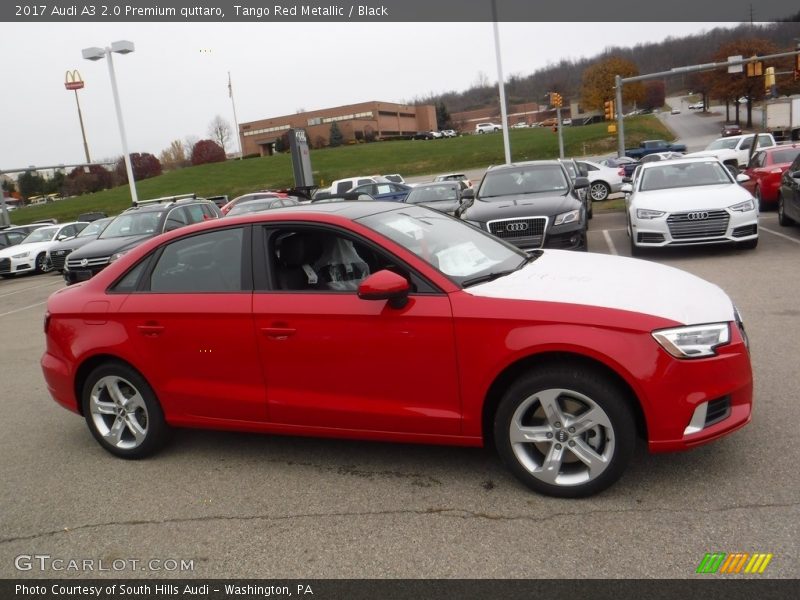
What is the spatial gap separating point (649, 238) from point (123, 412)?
855cm

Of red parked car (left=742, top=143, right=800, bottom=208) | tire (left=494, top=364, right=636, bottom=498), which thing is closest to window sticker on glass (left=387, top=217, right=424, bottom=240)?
tire (left=494, top=364, right=636, bottom=498)

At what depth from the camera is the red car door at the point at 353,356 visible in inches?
147

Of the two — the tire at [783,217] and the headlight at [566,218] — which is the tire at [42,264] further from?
the tire at [783,217]

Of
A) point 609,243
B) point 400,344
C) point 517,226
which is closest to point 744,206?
point 609,243

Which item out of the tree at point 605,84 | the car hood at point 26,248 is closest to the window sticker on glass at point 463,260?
the car hood at point 26,248

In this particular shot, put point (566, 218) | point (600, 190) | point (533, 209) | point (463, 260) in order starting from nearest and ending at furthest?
point (463, 260)
point (566, 218)
point (533, 209)
point (600, 190)

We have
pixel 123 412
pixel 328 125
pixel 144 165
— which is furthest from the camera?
pixel 328 125

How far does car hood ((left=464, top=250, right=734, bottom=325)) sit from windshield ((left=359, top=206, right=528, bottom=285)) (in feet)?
0.53

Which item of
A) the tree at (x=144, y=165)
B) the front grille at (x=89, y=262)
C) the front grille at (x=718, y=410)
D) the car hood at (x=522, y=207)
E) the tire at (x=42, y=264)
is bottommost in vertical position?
the tire at (x=42, y=264)

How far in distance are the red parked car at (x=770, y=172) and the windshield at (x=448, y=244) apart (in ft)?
44.2

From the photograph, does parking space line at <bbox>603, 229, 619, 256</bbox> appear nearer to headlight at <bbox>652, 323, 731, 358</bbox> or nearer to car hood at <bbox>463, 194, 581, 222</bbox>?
car hood at <bbox>463, 194, 581, 222</bbox>

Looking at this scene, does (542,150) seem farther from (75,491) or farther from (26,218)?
(75,491)

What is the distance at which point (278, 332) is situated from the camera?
4.06m

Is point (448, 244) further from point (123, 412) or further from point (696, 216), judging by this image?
point (696, 216)
